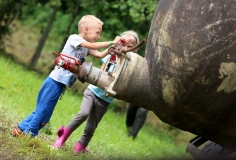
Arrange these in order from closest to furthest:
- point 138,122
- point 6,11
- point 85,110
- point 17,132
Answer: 1. point 17,132
2. point 85,110
3. point 138,122
4. point 6,11

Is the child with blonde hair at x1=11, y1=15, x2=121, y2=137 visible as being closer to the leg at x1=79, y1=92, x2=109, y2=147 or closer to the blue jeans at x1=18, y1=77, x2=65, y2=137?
the blue jeans at x1=18, y1=77, x2=65, y2=137


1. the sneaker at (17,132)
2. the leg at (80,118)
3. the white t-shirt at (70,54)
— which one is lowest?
the sneaker at (17,132)

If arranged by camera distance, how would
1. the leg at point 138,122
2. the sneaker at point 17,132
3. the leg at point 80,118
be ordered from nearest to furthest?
the sneaker at point 17,132, the leg at point 80,118, the leg at point 138,122

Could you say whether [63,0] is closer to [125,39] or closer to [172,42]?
[125,39]

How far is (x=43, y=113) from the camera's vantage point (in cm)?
516

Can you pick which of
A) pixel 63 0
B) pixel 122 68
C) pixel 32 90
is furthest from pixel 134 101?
pixel 63 0

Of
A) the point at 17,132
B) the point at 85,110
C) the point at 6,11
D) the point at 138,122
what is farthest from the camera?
the point at 6,11

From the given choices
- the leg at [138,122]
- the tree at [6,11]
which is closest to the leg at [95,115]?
the leg at [138,122]

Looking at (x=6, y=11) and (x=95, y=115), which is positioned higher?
(x=6, y=11)

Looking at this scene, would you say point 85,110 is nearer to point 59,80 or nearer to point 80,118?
point 80,118

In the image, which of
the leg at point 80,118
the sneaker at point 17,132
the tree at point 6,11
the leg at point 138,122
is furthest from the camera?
the tree at point 6,11

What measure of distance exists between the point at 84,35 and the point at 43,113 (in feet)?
2.78

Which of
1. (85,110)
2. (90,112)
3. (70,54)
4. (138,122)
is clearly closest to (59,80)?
(70,54)

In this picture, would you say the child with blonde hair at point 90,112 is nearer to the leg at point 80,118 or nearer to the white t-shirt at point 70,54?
the leg at point 80,118
